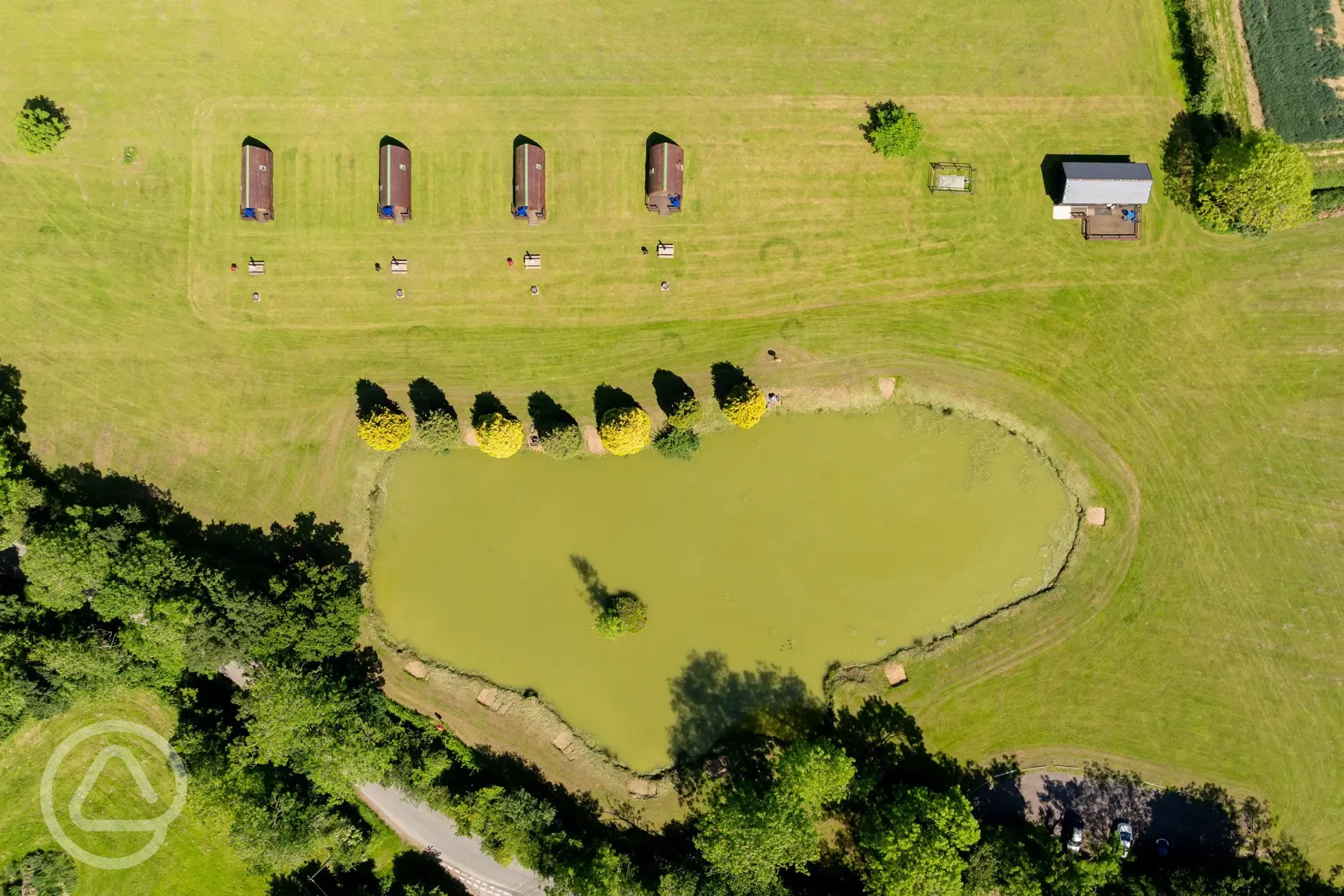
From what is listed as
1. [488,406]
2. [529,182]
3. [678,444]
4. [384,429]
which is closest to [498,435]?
[488,406]

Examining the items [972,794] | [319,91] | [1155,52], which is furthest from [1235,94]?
[319,91]

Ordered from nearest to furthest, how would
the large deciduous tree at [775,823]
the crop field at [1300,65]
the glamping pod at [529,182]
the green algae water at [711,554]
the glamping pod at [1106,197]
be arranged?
the large deciduous tree at [775,823] < the glamping pod at [1106,197] < the glamping pod at [529,182] < the crop field at [1300,65] < the green algae water at [711,554]

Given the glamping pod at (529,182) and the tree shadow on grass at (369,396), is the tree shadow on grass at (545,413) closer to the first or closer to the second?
the tree shadow on grass at (369,396)

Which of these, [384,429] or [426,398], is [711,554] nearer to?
[426,398]

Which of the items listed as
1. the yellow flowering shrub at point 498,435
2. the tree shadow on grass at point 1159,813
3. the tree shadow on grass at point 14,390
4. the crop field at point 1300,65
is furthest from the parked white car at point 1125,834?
the tree shadow on grass at point 14,390

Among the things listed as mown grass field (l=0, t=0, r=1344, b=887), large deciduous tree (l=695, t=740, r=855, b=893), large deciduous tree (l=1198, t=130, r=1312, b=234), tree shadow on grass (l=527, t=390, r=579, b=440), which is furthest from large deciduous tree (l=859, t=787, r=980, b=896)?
large deciduous tree (l=1198, t=130, r=1312, b=234)

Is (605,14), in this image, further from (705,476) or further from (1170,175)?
(1170,175)

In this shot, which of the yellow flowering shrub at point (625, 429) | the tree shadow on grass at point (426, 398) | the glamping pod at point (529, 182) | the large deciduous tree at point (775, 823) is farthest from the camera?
the tree shadow on grass at point (426, 398)
